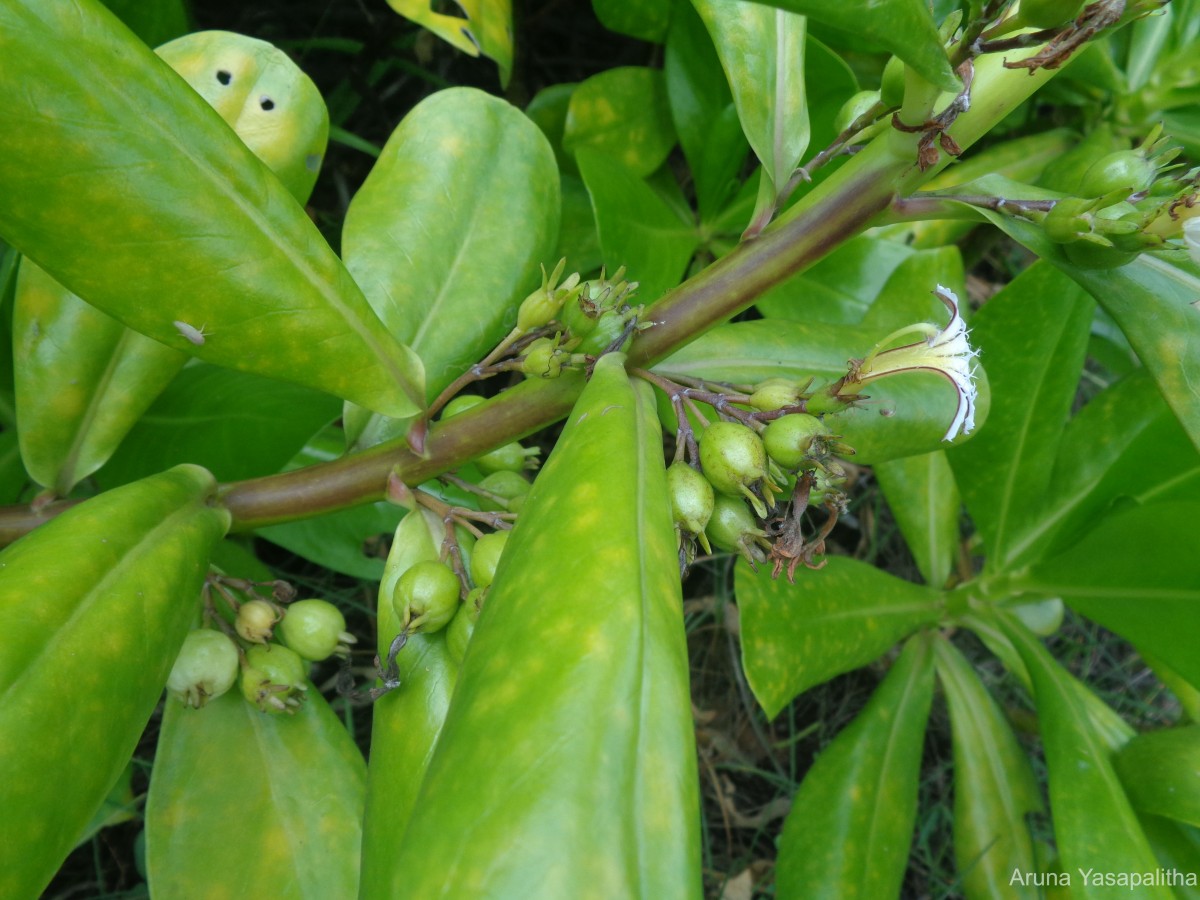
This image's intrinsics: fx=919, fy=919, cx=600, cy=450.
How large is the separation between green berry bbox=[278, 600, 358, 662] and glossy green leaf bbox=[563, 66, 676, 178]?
107 centimetres

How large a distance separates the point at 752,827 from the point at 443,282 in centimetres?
164

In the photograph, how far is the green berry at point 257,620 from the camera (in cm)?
121

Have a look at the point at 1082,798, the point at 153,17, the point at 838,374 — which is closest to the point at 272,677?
the point at 838,374

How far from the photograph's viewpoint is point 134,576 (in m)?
0.98

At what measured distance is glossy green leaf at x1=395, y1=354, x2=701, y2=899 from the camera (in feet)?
1.94

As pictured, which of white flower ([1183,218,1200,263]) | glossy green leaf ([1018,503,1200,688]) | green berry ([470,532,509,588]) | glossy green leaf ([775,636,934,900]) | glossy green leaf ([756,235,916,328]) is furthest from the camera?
glossy green leaf ([756,235,916,328])

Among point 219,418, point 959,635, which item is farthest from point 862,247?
point 219,418

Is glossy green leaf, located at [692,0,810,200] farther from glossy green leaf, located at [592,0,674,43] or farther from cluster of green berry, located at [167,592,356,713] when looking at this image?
cluster of green berry, located at [167,592,356,713]

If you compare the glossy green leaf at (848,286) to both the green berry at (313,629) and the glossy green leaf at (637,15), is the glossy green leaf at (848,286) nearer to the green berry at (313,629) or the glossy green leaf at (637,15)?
the glossy green leaf at (637,15)

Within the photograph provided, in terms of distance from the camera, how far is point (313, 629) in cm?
124

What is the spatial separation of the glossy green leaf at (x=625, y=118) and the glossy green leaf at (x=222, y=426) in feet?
2.70

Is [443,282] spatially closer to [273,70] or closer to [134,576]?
[273,70]

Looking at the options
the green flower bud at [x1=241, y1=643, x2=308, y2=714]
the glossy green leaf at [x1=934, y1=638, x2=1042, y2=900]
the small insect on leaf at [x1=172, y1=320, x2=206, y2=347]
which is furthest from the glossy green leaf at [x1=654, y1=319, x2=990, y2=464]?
the glossy green leaf at [x1=934, y1=638, x2=1042, y2=900]

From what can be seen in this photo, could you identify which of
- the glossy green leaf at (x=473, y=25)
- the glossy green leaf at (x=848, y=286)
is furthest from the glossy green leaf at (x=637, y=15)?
the glossy green leaf at (x=848, y=286)
